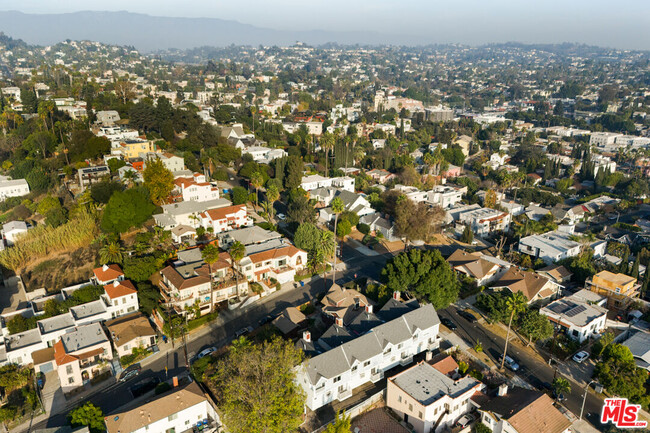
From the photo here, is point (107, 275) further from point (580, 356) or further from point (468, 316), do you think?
point (580, 356)

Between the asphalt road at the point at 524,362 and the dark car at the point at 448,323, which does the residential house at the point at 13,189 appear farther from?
the dark car at the point at 448,323

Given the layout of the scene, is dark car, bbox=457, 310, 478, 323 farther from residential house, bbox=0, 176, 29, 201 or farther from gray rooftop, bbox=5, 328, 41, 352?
residential house, bbox=0, 176, 29, 201

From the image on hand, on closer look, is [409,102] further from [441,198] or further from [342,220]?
[342,220]

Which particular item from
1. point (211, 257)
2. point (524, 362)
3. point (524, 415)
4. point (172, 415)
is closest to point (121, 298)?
point (211, 257)

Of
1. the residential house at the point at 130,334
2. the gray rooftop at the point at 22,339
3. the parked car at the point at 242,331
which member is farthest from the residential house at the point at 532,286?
the gray rooftop at the point at 22,339

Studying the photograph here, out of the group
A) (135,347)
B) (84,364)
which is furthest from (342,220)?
(84,364)

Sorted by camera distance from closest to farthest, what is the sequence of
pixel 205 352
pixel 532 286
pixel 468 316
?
1. pixel 205 352
2. pixel 468 316
3. pixel 532 286
